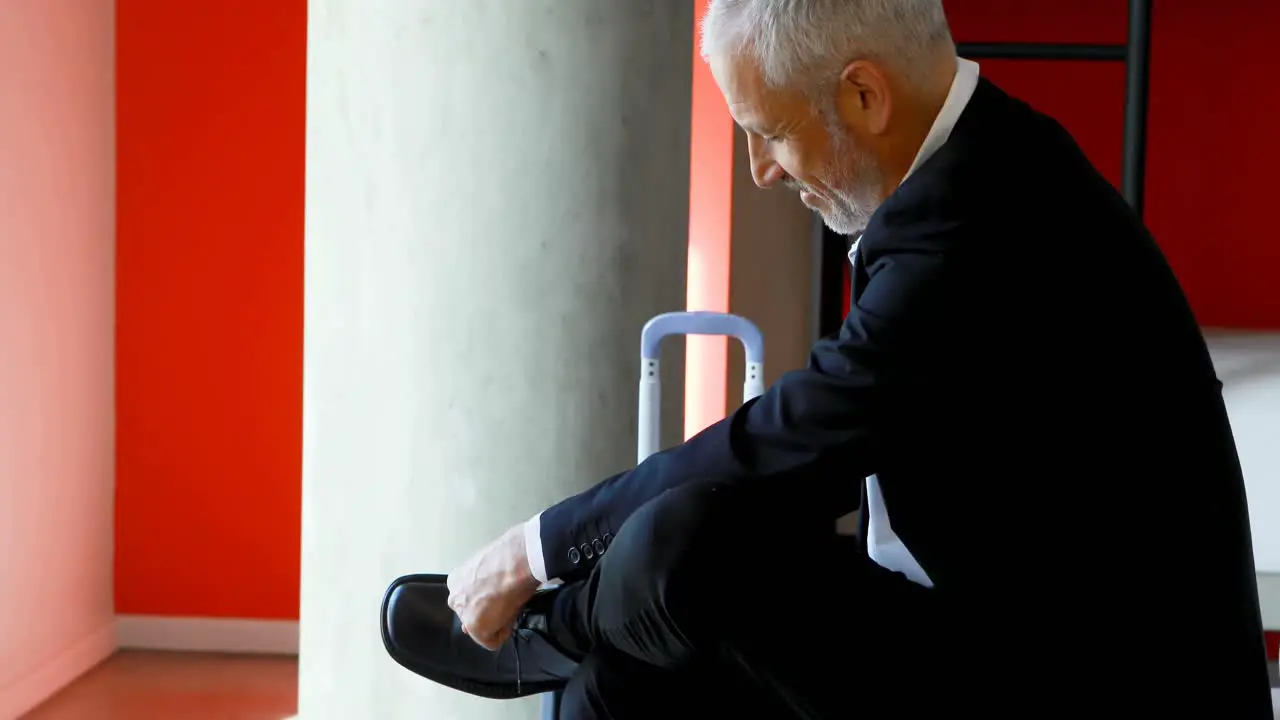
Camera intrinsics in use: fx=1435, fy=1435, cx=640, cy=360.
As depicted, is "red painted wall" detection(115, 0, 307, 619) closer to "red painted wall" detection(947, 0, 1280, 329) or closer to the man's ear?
"red painted wall" detection(947, 0, 1280, 329)

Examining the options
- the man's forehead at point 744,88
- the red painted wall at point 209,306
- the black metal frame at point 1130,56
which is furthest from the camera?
the red painted wall at point 209,306

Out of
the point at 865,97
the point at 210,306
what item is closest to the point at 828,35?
the point at 865,97

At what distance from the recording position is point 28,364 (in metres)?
2.48

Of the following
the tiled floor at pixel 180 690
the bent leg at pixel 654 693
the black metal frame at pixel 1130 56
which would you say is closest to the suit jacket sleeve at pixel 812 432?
the bent leg at pixel 654 693

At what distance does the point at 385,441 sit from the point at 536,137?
1.36ft

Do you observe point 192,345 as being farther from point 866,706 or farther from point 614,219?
point 866,706

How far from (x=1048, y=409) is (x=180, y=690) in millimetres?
2069

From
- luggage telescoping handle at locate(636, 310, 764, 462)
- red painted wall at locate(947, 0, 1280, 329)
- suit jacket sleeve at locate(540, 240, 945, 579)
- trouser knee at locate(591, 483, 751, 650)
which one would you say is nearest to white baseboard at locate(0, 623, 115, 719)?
luggage telescoping handle at locate(636, 310, 764, 462)

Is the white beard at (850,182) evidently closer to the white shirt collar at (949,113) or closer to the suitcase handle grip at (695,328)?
the white shirt collar at (949,113)

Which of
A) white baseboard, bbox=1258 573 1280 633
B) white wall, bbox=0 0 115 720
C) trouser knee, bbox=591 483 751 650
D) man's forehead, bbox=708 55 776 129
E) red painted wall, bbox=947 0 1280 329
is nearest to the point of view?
trouser knee, bbox=591 483 751 650

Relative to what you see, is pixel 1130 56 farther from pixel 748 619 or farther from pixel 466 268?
pixel 748 619

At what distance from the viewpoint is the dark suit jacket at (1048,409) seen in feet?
3.07

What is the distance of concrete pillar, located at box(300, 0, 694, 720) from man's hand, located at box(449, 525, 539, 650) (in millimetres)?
589

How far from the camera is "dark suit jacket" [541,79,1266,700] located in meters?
0.94
